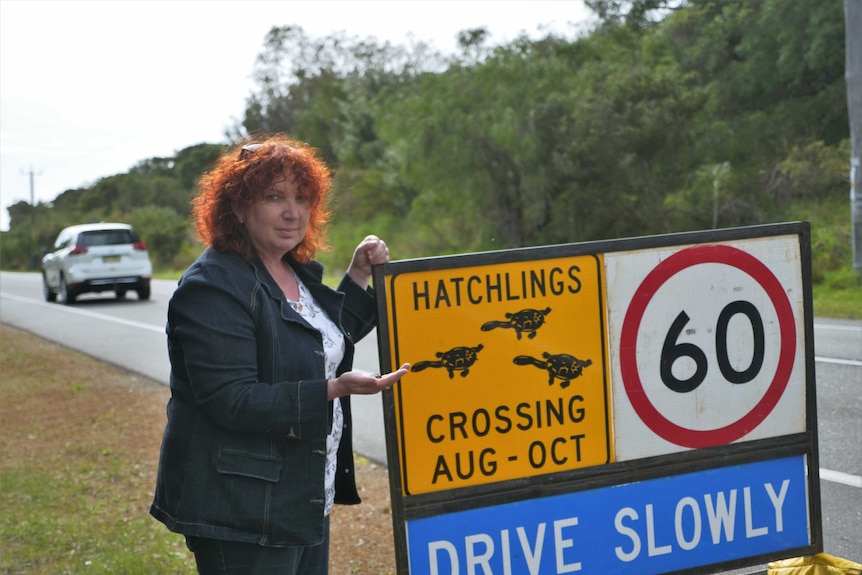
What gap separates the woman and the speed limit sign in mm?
775

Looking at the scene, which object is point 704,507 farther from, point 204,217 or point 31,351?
point 31,351

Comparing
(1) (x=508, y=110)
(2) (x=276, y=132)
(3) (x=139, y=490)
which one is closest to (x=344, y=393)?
(2) (x=276, y=132)

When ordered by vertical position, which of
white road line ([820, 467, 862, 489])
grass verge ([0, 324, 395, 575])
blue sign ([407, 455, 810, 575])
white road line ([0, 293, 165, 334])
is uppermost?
blue sign ([407, 455, 810, 575])

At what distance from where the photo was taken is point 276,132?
3227mm

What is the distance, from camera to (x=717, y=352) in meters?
3.10

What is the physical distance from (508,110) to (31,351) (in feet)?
43.5

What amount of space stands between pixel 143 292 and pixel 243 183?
21703 millimetres

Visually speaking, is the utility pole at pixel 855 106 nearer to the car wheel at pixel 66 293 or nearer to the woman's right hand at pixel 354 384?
the woman's right hand at pixel 354 384

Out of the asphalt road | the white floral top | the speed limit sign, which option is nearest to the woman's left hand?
the white floral top

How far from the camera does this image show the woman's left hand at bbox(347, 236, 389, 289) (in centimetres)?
306

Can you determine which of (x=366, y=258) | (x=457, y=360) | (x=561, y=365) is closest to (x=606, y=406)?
(x=561, y=365)

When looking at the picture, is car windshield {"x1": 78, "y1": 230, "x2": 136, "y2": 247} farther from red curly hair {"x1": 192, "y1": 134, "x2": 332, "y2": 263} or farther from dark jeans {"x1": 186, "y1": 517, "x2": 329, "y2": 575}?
dark jeans {"x1": 186, "y1": 517, "x2": 329, "y2": 575}

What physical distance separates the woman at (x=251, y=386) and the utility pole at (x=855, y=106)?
14.1 metres

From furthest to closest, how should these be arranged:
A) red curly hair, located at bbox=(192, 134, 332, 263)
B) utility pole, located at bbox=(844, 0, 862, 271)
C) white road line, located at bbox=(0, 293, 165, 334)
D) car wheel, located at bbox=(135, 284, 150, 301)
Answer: car wheel, located at bbox=(135, 284, 150, 301) → white road line, located at bbox=(0, 293, 165, 334) → utility pole, located at bbox=(844, 0, 862, 271) → red curly hair, located at bbox=(192, 134, 332, 263)
